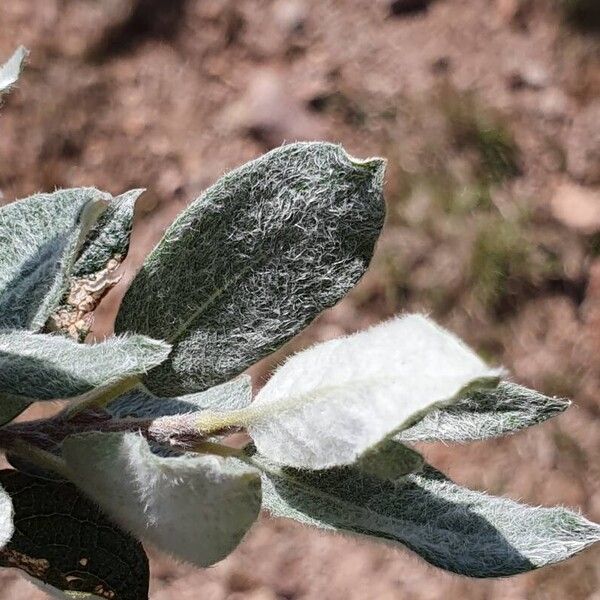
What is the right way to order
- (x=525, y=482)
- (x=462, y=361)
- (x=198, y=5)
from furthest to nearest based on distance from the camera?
(x=198, y=5)
(x=525, y=482)
(x=462, y=361)

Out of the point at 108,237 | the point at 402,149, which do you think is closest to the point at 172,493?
the point at 108,237

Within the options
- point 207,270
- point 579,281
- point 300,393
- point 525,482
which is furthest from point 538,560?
point 579,281

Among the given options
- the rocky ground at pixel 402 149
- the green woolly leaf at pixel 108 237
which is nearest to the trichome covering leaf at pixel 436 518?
the green woolly leaf at pixel 108 237

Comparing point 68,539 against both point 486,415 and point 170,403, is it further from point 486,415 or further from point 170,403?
point 486,415

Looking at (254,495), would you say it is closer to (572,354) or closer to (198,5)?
(572,354)

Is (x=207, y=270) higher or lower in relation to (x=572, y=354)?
higher

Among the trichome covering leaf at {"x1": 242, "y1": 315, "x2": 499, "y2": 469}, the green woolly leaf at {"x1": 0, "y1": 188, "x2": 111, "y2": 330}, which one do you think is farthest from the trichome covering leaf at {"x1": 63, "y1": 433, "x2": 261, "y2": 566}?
the green woolly leaf at {"x1": 0, "y1": 188, "x2": 111, "y2": 330}
